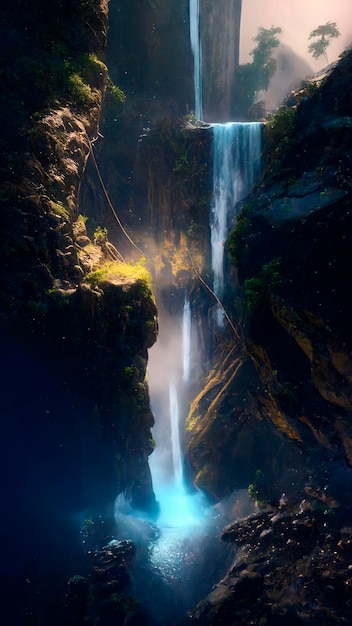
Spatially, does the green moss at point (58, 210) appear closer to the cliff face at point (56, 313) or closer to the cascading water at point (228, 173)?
the cliff face at point (56, 313)

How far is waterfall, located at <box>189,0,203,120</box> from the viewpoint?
24.6 meters

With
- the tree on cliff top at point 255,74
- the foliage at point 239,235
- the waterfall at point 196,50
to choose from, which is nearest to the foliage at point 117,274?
the foliage at point 239,235

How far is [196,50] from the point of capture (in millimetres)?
25875

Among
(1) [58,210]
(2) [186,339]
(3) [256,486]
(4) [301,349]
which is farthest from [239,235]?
(3) [256,486]

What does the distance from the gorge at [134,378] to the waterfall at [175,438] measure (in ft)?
12.1

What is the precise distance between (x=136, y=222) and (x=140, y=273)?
900cm

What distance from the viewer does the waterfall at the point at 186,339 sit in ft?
72.5

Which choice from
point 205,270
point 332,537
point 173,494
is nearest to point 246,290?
point 332,537

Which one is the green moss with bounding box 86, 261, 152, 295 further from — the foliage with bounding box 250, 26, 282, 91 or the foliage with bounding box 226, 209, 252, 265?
the foliage with bounding box 250, 26, 282, 91

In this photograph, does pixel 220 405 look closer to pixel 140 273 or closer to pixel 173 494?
pixel 173 494

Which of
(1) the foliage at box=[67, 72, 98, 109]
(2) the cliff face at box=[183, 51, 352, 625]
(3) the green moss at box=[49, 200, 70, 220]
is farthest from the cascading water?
(3) the green moss at box=[49, 200, 70, 220]

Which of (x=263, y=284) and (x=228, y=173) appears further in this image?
(x=228, y=173)

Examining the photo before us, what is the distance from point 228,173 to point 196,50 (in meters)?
13.1

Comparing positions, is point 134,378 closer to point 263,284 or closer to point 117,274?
point 117,274
